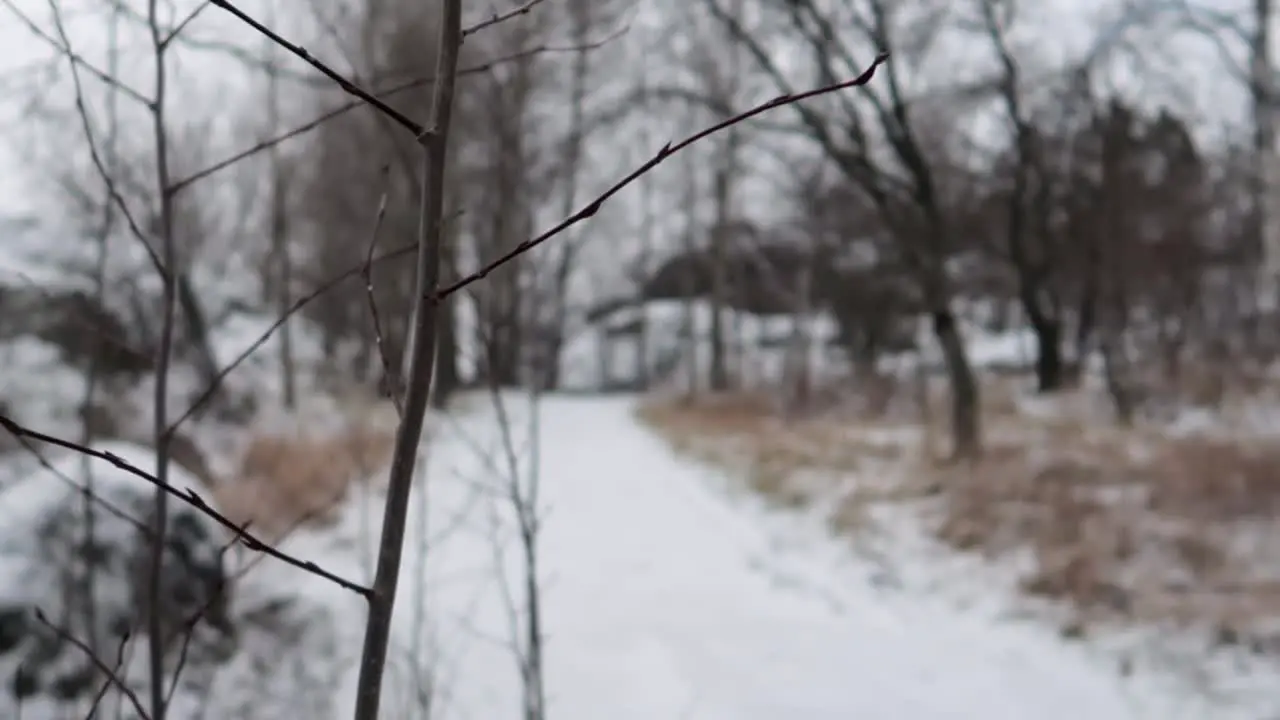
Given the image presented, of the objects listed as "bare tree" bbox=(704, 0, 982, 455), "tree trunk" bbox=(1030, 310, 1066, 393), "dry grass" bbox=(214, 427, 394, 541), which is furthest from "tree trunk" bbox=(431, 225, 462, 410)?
"tree trunk" bbox=(1030, 310, 1066, 393)

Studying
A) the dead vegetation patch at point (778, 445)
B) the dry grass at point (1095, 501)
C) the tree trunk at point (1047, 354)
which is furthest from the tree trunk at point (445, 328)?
the tree trunk at point (1047, 354)

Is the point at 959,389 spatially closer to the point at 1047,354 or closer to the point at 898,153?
the point at 898,153

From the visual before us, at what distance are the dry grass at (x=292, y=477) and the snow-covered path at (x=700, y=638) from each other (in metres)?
0.46

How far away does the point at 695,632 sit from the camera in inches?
142

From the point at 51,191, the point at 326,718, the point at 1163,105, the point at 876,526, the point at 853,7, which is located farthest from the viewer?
the point at 1163,105

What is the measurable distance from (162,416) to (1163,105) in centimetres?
1062

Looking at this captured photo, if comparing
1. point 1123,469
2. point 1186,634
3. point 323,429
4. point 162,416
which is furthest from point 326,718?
point 323,429

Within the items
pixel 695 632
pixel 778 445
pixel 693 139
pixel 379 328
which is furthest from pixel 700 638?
pixel 778 445

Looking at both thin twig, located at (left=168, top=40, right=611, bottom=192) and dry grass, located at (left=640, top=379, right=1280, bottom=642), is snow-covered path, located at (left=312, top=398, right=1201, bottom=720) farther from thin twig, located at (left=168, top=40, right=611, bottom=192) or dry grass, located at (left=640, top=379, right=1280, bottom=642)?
thin twig, located at (left=168, top=40, right=611, bottom=192)

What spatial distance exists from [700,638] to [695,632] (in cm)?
8

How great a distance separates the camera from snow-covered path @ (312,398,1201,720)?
279cm

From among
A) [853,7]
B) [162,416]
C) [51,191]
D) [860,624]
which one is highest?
[853,7]

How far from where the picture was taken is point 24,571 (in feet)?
8.62

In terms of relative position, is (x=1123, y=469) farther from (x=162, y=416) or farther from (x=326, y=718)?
(x=162, y=416)
